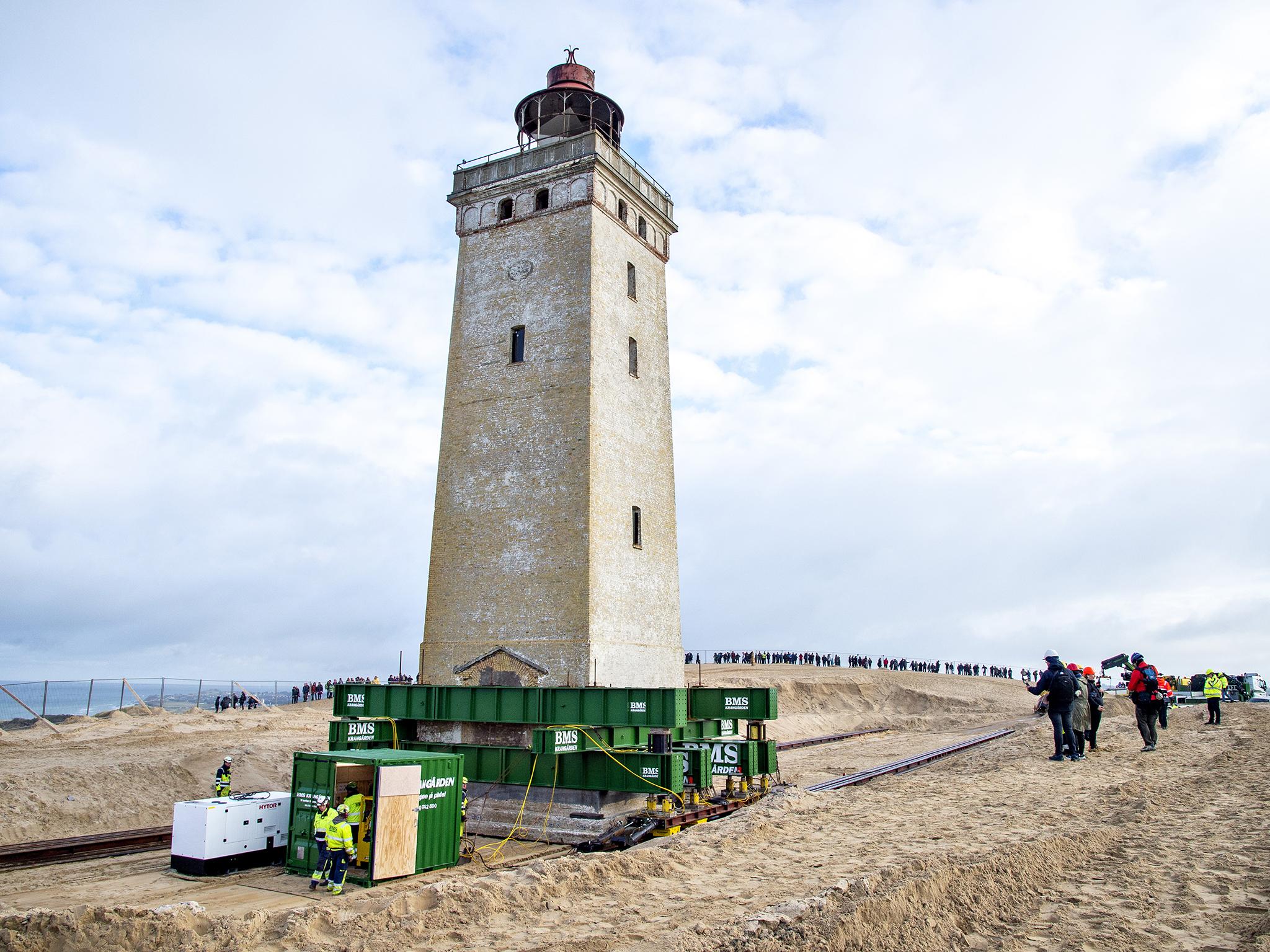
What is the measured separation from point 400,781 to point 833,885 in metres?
6.35

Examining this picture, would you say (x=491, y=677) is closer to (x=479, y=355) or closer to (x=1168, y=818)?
(x=479, y=355)

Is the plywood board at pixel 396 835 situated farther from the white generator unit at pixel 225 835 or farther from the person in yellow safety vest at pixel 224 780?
the person in yellow safety vest at pixel 224 780

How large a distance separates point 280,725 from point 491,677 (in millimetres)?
18740

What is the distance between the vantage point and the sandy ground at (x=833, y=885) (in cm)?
912

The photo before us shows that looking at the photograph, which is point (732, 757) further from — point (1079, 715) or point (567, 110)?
point (567, 110)

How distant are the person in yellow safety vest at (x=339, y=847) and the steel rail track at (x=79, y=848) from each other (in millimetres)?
6306

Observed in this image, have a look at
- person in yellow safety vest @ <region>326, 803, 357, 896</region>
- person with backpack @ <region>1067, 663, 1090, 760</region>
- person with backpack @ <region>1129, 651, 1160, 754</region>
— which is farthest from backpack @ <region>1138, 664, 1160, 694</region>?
person in yellow safety vest @ <region>326, 803, 357, 896</region>

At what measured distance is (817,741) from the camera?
38.2 m

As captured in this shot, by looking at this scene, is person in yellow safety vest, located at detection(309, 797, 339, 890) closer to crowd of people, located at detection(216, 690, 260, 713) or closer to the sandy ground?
the sandy ground

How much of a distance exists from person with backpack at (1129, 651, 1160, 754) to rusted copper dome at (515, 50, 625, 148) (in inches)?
781

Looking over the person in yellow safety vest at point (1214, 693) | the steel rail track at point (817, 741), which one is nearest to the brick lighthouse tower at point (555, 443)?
the steel rail track at point (817, 741)

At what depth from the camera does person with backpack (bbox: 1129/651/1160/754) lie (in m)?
21.4

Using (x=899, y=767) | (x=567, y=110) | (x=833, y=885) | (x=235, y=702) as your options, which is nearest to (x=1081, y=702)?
(x=899, y=767)

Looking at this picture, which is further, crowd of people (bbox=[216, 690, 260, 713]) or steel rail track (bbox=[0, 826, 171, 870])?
crowd of people (bbox=[216, 690, 260, 713])
